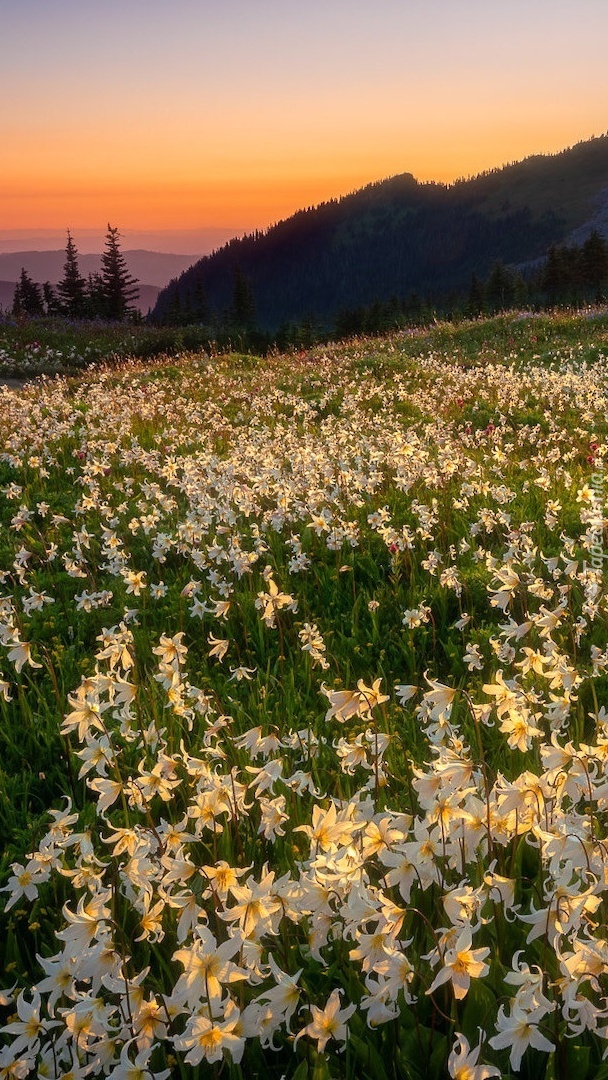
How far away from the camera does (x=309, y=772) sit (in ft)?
12.5

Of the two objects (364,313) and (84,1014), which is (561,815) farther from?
(364,313)

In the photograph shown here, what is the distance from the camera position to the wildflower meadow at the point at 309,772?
2.09 m

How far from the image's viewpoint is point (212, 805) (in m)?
2.56

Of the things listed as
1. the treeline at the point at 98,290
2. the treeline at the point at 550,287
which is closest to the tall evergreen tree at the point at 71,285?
the treeline at the point at 98,290

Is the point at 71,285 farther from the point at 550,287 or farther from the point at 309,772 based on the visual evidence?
the point at 309,772

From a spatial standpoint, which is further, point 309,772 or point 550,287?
point 550,287

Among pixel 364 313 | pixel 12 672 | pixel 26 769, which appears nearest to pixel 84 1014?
pixel 26 769

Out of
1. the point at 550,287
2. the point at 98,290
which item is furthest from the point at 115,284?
the point at 550,287

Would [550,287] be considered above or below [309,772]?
above

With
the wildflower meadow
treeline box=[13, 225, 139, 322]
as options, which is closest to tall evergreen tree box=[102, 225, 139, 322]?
treeline box=[13, 225, 139, 322]

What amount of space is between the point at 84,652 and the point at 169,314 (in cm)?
10016

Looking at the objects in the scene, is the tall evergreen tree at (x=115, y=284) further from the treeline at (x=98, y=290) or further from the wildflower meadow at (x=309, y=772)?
the wildflower meadow at (x=309, y=772)

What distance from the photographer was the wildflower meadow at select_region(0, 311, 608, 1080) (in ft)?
6.87

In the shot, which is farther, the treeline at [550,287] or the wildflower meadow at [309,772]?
the treeline at [550,287]
